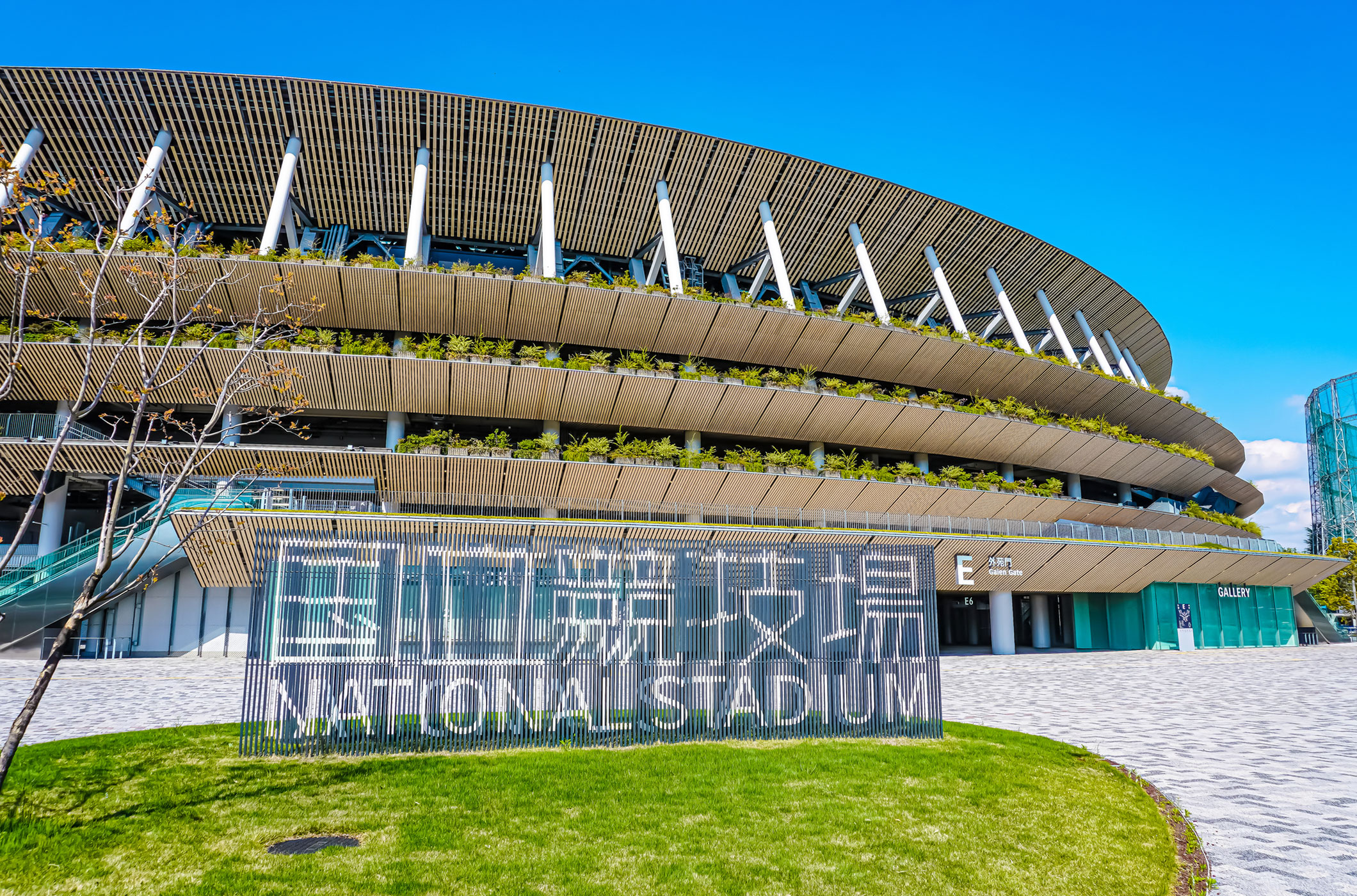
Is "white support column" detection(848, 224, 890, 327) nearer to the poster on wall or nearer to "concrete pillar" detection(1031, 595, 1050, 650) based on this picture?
"concrete pillar" detection(1031, 595, 1050, 650)

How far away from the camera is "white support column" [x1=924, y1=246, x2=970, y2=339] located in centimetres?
4128


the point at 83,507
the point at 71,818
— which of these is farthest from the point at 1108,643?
the point at 83,507

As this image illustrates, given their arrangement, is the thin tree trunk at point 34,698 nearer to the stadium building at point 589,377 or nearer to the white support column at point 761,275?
the stadium building at point 589,377

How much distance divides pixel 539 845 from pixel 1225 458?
59.2m

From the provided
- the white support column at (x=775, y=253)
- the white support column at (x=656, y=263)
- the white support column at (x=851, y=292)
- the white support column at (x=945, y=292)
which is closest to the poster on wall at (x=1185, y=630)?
the white support column at (x=945, y=292)

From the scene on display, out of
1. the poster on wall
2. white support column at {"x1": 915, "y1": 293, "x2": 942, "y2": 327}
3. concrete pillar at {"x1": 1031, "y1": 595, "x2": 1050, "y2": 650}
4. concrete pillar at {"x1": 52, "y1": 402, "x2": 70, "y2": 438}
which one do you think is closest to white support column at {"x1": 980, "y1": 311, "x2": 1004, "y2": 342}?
white support column at {"x1": 915, "y1": 293, "x2": 942, "y2": 327}

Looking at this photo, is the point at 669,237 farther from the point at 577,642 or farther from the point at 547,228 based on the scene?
the point at 577,642

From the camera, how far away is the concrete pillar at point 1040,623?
39594 mm

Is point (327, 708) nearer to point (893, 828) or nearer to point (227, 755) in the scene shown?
point (227, 755)

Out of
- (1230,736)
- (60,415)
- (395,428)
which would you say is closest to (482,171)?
(395,428)

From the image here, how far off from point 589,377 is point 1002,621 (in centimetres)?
1924

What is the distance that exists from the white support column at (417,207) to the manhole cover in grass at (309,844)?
86.1 feet

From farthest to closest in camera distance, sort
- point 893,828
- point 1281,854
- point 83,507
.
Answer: point 83,507, point 893,828, point 1281,854

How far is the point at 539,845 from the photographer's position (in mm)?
7391
